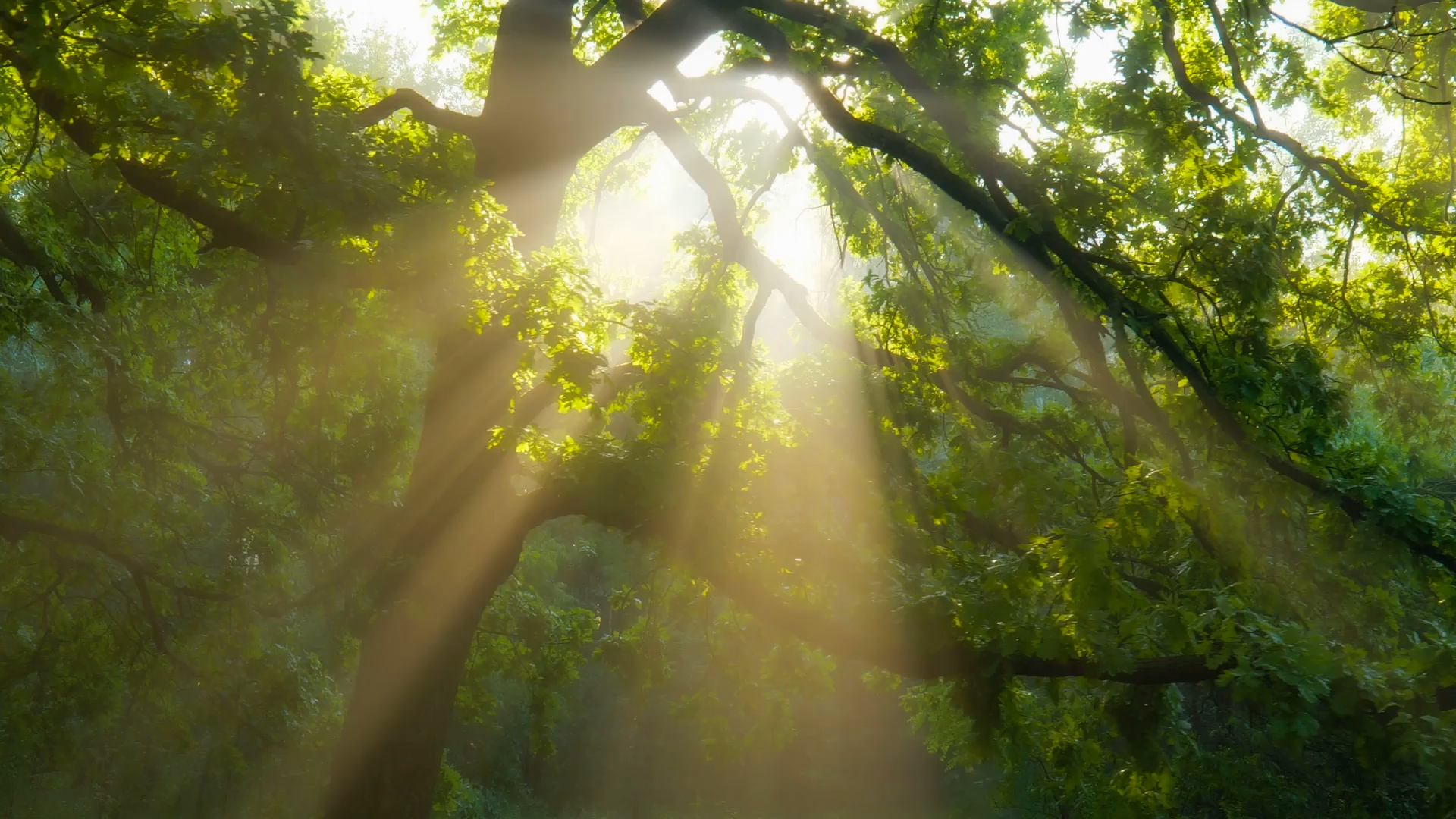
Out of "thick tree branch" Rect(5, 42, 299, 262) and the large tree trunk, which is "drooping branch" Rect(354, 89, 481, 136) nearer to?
the large tree trunk

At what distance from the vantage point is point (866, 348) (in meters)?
9.60

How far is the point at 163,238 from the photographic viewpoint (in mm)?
10570

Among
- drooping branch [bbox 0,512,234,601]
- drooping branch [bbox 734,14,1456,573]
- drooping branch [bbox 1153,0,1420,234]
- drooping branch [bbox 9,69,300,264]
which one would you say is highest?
drooping branch [bbox 1153,0,1420,234]

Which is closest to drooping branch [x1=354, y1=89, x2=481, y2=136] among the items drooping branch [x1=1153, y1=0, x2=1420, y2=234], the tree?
the tree

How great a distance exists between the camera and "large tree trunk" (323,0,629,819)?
26.8 feet

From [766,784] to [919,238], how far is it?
69.9 feet

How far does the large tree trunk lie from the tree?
0.03 m

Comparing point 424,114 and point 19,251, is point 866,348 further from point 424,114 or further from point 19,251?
point 19,251

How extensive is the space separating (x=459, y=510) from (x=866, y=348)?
3841 mm

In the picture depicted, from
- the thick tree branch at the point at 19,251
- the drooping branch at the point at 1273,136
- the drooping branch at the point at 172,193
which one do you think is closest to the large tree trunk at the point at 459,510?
the drooping branch at the point at 172,193

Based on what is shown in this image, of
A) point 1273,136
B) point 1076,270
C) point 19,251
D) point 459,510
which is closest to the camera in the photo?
point 1076,270

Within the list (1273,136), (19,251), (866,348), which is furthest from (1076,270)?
(19,251)

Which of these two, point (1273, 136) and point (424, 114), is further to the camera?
point (424, 114)

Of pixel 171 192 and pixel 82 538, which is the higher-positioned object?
pixel 171 192
